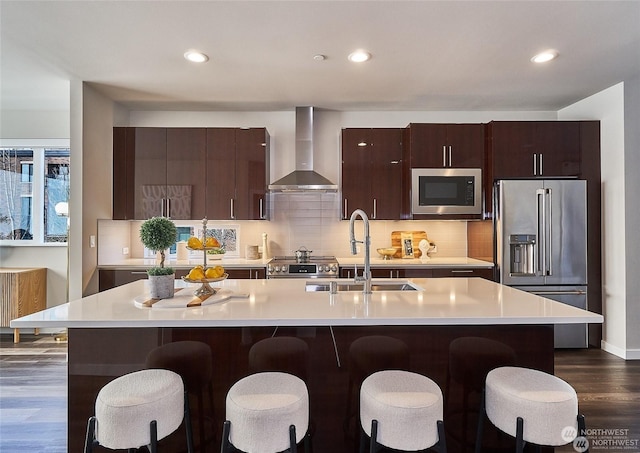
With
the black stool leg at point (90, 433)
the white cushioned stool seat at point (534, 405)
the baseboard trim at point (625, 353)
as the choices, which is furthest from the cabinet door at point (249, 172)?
the baseboard trim at point (625, 353)

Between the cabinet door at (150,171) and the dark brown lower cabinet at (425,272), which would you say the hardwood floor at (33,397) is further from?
the dark brown lower cabinet at (425,272)

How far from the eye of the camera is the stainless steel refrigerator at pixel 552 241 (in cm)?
364

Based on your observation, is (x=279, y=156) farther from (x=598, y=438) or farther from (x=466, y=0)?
(x=598, y=438)

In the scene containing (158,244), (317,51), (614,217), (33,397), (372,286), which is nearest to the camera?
(158,244)

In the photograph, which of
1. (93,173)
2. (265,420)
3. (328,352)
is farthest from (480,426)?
(93,173)

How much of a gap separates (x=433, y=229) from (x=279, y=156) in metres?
2.08

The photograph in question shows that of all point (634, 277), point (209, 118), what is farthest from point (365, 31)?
point (634, 277)

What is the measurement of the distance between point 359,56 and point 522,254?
2517mm

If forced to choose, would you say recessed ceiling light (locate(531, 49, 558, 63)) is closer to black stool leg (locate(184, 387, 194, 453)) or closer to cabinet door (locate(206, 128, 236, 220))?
cabinet door (locate(206, 128, 236, 220))

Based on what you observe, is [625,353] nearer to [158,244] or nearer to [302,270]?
[302,270]

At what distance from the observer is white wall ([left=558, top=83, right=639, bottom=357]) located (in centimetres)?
352

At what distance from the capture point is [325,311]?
1625 millimetres

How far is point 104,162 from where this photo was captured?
3838 mm

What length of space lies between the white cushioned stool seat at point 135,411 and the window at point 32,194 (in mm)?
3876
